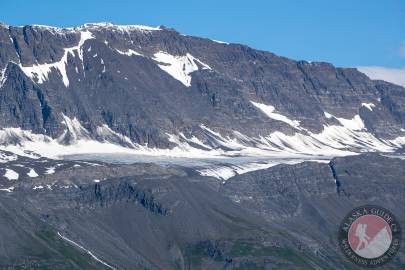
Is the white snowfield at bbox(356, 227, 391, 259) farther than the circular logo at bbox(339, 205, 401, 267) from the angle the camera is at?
Yes

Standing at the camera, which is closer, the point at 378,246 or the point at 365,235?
the point at 365,235

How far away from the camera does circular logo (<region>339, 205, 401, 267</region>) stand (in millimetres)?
144750

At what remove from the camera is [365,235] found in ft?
471

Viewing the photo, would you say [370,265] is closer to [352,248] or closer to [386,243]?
[352,248]

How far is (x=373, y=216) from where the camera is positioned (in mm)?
153125

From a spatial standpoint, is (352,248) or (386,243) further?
(386,243)

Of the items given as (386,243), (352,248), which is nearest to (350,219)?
(352,248)

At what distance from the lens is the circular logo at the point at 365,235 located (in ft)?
475

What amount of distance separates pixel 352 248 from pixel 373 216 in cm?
902

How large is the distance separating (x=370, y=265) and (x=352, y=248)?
339 cm

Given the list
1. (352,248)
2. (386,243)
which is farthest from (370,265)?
(386,243)

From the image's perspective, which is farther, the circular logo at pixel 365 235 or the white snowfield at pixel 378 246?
the white snowfield at pixel 378 246

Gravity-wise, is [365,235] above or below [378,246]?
above

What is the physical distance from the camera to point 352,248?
477 ft
